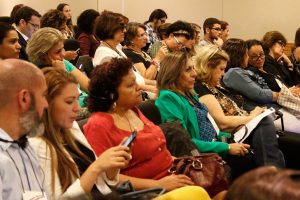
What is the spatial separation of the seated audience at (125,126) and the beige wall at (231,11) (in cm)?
651

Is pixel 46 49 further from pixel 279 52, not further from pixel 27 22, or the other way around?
pixel 279 52

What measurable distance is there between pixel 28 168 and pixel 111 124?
30.8 inches

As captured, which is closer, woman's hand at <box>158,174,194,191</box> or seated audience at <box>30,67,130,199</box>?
seated audience at <box>30,67,130,199</box>

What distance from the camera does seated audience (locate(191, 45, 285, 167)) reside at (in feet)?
11.3

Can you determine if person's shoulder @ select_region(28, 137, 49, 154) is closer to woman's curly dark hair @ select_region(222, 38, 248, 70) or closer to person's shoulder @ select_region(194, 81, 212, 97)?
person's shoulder @ select_region(194, 81, 212, 97)

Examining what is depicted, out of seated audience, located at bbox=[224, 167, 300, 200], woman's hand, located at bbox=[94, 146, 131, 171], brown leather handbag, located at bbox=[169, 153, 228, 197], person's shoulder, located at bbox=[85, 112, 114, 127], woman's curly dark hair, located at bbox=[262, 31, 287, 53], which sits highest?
seated audience, located at bbox=[224, 167, 300, 200]

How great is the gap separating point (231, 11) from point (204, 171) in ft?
25.3

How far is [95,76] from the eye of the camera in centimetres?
255

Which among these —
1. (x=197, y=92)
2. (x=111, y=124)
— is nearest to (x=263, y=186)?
(x=111, y=124)

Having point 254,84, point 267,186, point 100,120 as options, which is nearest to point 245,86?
point 254,84

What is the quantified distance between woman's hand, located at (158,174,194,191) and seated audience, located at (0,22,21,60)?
212cm

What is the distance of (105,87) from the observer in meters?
2.53

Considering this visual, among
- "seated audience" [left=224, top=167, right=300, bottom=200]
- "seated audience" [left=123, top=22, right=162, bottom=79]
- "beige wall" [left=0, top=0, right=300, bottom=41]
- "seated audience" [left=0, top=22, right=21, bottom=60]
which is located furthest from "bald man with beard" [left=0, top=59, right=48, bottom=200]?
"beige wall" [left=0, top=0, right=300, bottom=41]

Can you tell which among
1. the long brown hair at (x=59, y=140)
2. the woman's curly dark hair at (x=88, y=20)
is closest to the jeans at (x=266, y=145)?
the long brown hair at (x=59, y=140)
